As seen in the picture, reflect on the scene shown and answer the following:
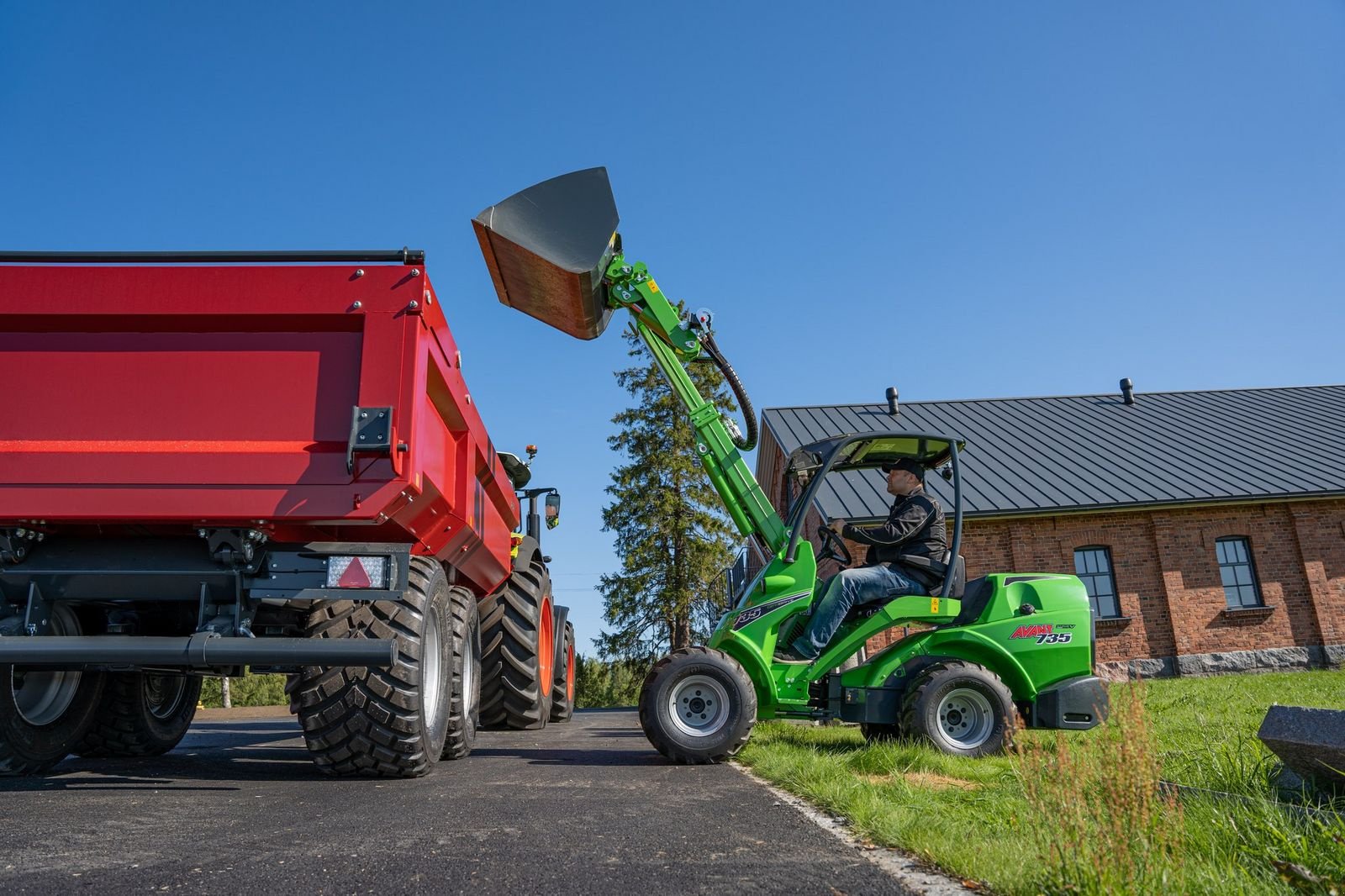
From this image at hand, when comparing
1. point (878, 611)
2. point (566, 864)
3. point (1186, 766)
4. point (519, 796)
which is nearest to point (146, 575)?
point (519, 796)

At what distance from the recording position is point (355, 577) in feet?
14.1

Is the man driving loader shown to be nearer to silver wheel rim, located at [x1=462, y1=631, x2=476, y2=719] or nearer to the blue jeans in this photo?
the blue jeans

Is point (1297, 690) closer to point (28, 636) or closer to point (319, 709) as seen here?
point (319, 709)

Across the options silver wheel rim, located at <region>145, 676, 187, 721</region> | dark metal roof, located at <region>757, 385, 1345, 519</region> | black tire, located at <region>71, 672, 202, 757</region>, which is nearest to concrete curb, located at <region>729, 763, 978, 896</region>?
black tire, located at <region>71, 672, 202, 757</region>

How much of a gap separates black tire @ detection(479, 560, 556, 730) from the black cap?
137 inches

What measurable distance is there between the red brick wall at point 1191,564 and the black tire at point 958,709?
11.3 meters

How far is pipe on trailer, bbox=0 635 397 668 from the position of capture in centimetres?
395

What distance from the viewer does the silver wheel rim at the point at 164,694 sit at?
6451 mm

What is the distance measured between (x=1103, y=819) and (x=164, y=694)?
264 inches

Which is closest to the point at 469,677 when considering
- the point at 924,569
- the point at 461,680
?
the point at 461,680

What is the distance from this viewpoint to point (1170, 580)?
679 inches

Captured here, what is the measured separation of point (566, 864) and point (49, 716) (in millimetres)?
4152

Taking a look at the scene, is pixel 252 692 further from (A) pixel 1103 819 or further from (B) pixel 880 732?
(A) pixel 1103 819

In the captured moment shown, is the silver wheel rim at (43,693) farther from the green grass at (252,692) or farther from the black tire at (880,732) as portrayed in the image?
the green grass at (252,692)
